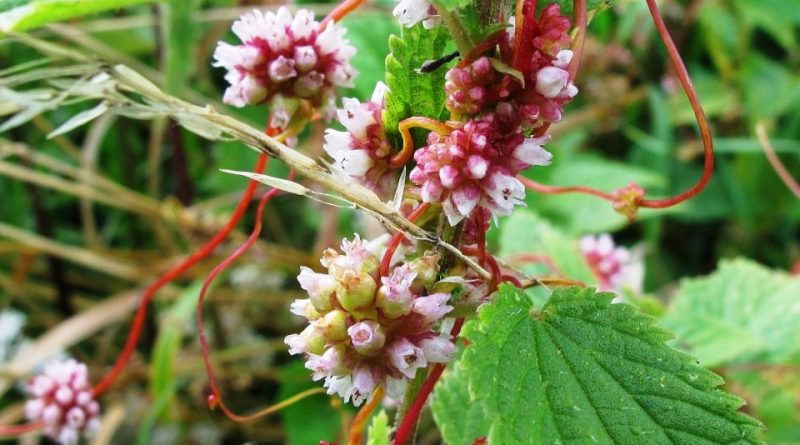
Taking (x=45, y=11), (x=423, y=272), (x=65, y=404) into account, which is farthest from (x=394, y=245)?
(x=65, y=404)

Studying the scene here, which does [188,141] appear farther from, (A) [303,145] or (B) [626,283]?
(B) [626,283]

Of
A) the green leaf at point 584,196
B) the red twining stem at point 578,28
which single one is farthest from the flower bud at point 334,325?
the green leaf at point 584,196

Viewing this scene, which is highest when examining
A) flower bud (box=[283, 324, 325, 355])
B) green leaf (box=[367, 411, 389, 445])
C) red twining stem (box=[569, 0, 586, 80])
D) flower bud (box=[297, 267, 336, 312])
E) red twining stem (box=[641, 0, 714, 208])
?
red twining stem (box=[641, 0, 714, 208])

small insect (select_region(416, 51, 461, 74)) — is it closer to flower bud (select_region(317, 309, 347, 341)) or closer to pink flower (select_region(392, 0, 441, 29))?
pink flower (select_region(392, 0, 441, 29))

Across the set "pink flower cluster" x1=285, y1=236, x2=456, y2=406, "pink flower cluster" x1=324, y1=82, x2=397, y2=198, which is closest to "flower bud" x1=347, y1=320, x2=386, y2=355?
"pink flower cluster" x1=285, y1=236, x2=456, y2=406

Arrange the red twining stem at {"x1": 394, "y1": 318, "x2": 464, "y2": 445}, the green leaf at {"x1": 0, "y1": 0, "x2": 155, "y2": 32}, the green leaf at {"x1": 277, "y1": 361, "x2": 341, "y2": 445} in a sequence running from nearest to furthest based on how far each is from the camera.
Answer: the green leaf at {"x1": 0, "y1": 0, "x2": 155, "y2": 32} → the red twining stem at {"x1": 394, "y1": 318, "x2": 464, "y2": 445} → the green leaf at {"x1": 277, "y1": 361, "x2": 341, "y2": 445}

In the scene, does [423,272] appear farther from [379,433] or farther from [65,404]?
[65,404]

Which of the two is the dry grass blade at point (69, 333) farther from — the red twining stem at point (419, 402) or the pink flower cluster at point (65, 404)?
the red twining stem at point (419, 402)

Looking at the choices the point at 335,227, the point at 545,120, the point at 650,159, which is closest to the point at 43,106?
the point at 545,120
